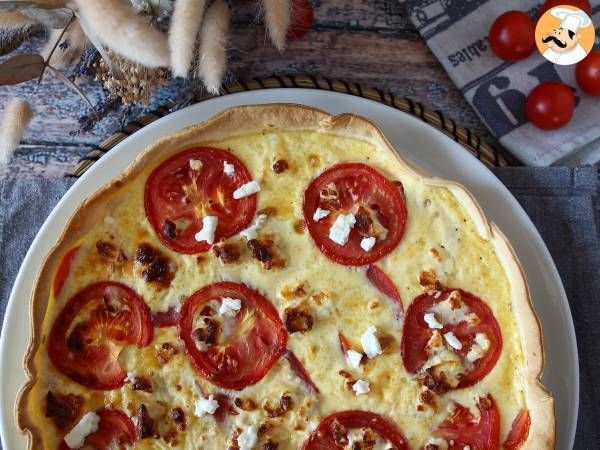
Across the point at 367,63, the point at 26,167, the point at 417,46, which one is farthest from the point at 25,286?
the point at 417,46

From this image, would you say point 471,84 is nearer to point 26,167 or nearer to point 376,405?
point 376,405

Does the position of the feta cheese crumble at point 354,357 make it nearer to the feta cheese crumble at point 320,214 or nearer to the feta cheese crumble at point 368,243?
the feta cheese crumble at point 368,243

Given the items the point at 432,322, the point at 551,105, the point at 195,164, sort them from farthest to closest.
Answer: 1. the point at 551,105
2. the point at 195,164
3. the point at 432,322

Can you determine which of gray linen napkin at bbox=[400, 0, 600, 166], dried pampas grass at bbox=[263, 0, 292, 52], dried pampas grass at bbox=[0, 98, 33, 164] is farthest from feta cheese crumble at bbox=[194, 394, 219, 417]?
gray linen napkin at bbox=[400, 0, 600, 166]

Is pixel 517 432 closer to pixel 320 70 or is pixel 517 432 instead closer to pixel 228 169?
pixel 228 169

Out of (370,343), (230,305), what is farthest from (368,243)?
(230,305)

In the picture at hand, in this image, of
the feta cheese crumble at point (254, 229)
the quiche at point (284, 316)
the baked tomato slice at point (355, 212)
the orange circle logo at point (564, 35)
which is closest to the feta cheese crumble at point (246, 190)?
the quiche at point (284, 316)
